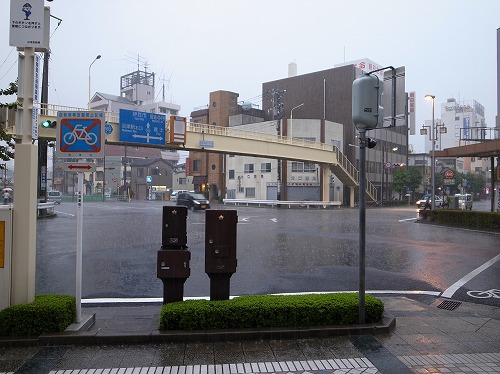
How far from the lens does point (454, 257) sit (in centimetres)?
1246

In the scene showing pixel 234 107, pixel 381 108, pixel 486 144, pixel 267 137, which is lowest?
pixel 381 108

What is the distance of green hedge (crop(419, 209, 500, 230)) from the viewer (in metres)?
21.2

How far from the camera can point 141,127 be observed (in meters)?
29.5

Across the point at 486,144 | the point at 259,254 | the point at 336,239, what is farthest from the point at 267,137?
the point at 259,254

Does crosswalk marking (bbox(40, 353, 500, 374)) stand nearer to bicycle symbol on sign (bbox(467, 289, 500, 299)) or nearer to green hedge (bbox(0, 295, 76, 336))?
green hedge (bbox(0, 295, 76, 336))

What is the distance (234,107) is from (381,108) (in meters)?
60.6

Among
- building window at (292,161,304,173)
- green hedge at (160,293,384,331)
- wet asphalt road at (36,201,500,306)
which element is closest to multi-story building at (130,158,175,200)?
building window at (292,161,304,173)

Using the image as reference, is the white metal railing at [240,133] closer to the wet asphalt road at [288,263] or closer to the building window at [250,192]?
the building window at [250,192]

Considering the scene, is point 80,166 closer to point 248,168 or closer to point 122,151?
point 248,168

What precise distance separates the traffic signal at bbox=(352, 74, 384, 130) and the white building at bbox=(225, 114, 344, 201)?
44958 mm

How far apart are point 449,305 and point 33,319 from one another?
21.0ft

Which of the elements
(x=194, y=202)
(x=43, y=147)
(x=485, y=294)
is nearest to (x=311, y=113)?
(x=194, y=202)

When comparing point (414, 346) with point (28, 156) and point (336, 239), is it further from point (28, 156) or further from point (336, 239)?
point (336, 239)

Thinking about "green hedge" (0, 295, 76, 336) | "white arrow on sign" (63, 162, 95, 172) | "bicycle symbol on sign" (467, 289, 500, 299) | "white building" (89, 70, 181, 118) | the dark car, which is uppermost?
"white building" (89, 70, 181, 118)
